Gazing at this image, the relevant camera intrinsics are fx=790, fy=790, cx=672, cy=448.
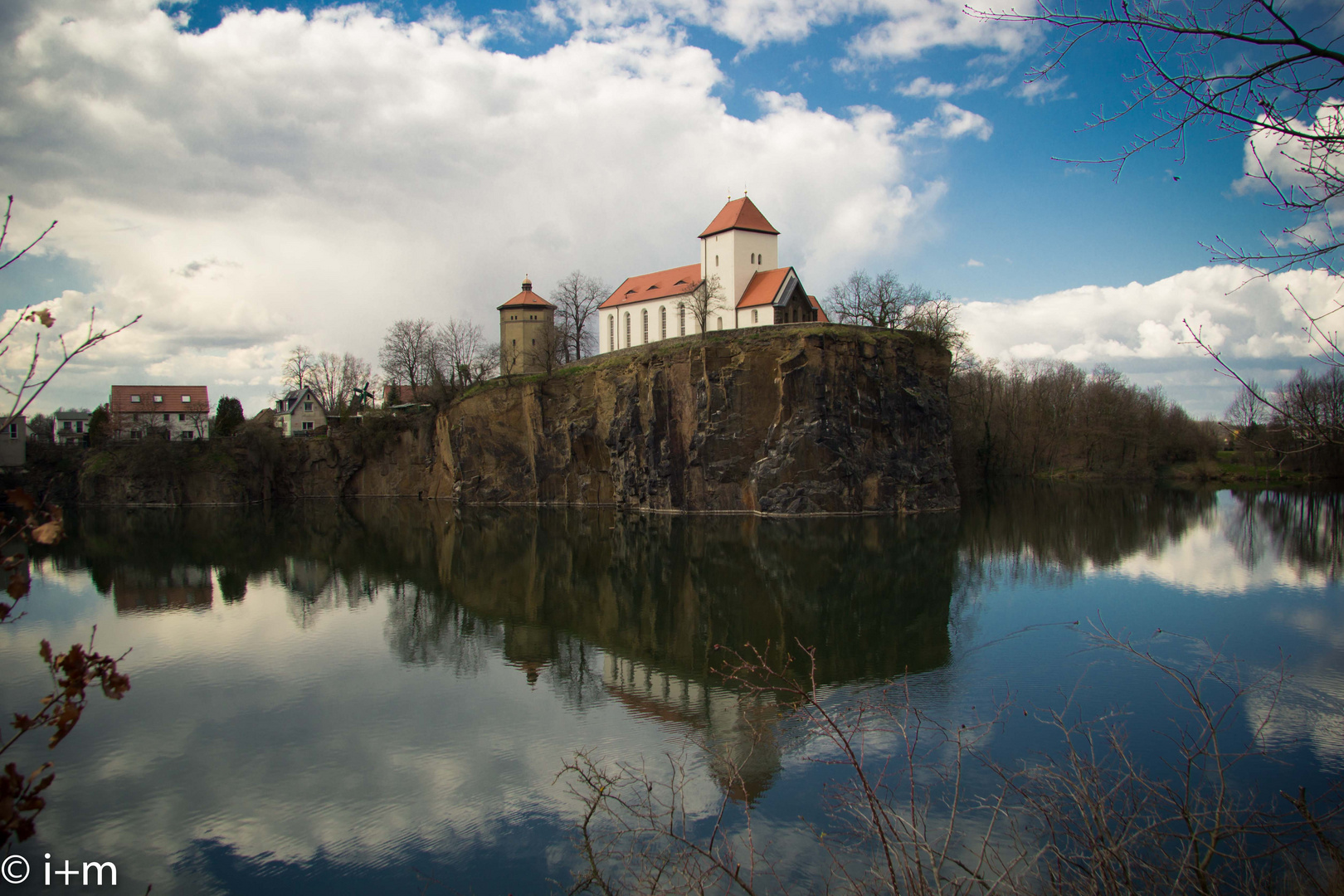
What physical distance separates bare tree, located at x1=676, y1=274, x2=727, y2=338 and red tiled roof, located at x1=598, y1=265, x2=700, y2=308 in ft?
4.03

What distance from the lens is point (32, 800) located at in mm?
3008

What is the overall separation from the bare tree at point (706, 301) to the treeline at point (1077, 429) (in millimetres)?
25975

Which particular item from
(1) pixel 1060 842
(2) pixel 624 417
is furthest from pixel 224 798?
(2) pixel 624 417

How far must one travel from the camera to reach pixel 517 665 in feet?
52.2

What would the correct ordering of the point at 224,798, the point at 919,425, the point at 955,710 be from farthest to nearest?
1. the point at 919,425
2. the point at 955,710
3. the point at 224,798

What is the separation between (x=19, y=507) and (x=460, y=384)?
63829 mm

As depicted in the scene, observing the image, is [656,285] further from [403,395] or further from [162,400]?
[162,400]

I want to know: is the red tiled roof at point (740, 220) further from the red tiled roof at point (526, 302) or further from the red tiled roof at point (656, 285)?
the red tiled roof at point (526, 302)

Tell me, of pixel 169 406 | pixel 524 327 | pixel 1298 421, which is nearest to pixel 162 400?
pixel 169 406

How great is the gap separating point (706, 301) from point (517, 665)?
37658mm

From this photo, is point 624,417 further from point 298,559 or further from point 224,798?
point 224,798

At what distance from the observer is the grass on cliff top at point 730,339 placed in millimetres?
44062

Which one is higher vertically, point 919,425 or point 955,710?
point 919,425

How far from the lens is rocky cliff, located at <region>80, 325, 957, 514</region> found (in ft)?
139
